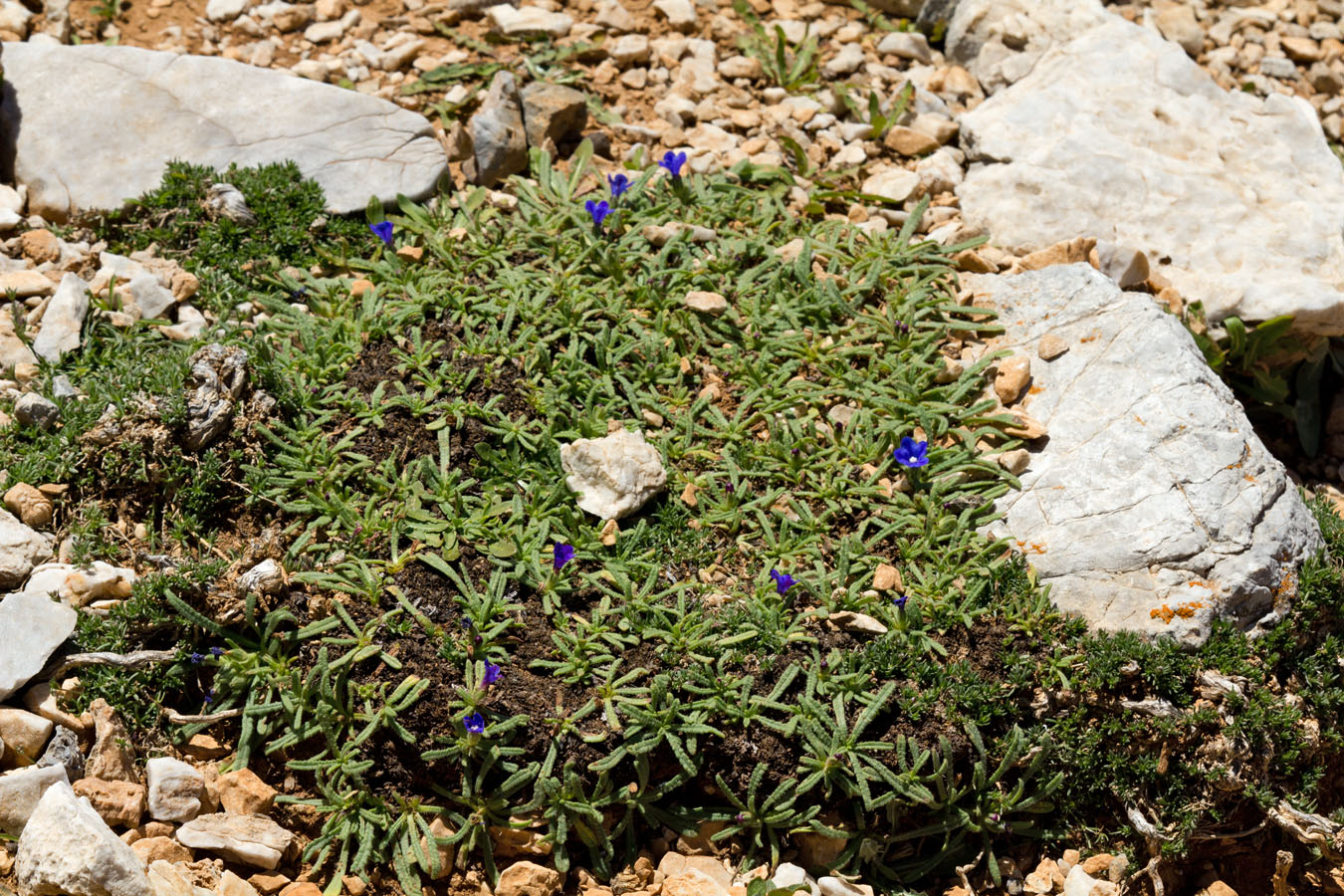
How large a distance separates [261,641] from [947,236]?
13.0 feet

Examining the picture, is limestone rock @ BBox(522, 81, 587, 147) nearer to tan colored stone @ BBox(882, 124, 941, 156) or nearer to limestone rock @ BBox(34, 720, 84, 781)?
tan colored stone @ BBox(882, 124, 941, 156)

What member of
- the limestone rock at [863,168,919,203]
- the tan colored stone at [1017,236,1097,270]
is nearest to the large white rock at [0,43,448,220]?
the limestone rock at [863,168,919,203]

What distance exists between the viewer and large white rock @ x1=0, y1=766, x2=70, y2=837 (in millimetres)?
3568

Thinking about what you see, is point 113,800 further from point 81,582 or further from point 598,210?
point 598,210

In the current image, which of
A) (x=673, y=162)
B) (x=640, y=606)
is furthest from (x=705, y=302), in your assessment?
(x=640, y=606)

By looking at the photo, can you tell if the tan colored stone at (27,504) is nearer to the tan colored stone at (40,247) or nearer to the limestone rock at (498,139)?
the tan colored stone at (40,247)

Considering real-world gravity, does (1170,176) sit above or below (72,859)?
above

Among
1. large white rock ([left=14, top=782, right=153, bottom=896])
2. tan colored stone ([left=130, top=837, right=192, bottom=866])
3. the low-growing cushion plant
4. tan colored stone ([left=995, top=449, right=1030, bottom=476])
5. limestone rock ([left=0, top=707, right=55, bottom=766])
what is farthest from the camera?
tan colored stone ([left=995, top=449, right=1030, bottom=476])

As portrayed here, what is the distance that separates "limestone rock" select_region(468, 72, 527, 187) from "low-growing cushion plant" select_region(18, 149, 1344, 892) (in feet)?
2.76

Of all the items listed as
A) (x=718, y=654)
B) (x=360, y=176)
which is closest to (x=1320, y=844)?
(x=718, y=654)

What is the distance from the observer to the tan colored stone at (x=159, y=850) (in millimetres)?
3682

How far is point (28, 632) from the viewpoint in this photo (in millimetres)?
3984

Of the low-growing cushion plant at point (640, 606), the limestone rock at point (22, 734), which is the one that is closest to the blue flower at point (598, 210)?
the low-growing cushion plant at point (640, 606)

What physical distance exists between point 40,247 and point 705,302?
3255 millimetres
